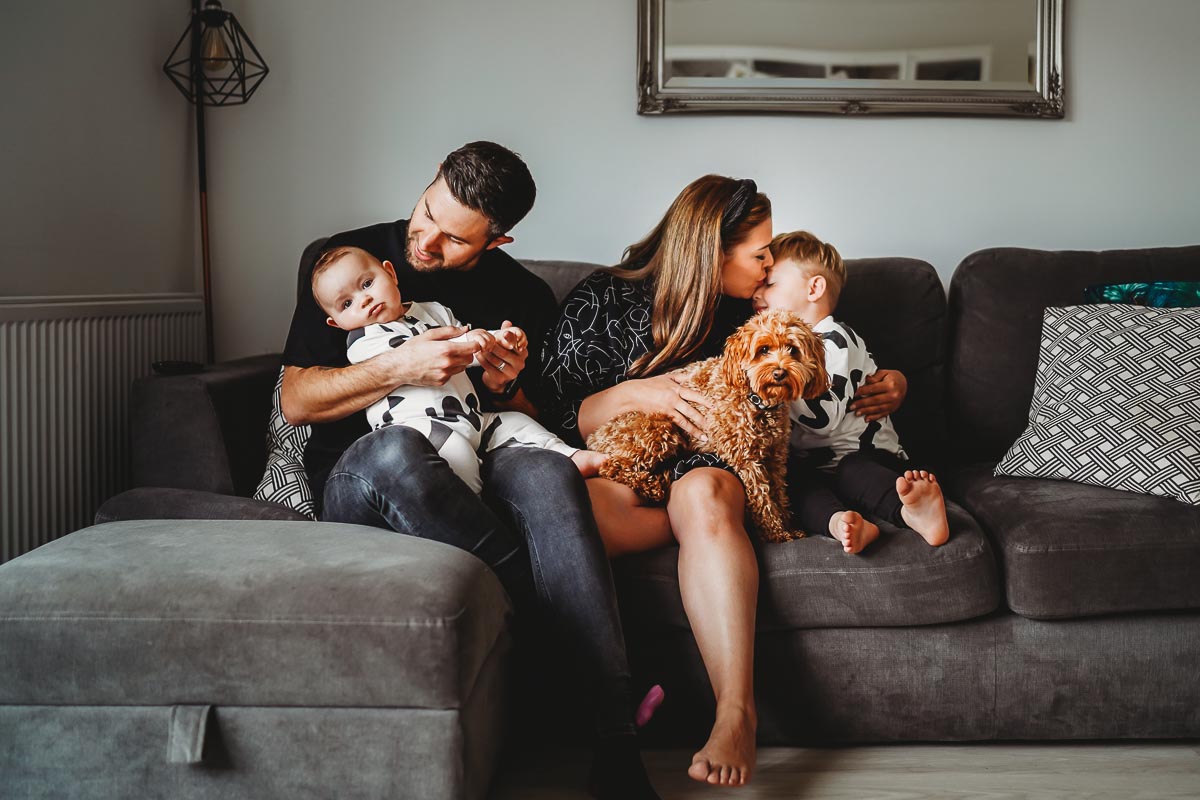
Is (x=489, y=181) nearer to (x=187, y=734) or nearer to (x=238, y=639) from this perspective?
(x=238, y=639)

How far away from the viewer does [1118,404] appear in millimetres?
1935

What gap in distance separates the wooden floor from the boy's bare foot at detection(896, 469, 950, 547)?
0.39 m

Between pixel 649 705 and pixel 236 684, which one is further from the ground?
pixel 236 684

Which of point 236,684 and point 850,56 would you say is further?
point 850,56

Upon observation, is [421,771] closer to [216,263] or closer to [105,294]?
[105,294]

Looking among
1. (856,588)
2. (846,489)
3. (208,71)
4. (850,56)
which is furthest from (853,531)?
(208,71)

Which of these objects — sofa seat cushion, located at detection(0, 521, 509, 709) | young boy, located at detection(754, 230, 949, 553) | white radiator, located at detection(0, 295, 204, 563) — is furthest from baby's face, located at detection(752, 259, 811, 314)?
white radiator, located at detection(0, 295, 204, 563)

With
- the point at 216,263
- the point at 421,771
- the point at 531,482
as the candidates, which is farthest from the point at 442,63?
the point at 421,771

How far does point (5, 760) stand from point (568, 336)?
121cm

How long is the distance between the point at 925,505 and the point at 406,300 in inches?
43.2

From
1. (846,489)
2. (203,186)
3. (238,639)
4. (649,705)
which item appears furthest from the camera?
(203,186)

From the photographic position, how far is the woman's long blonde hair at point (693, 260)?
74.2 inches

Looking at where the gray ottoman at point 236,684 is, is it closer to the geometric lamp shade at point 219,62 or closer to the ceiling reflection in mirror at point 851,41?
the geometric lamp shade at point 219,62

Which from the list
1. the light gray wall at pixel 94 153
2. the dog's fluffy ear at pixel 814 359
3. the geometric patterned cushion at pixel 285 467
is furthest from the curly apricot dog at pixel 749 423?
the light gray wall at pixel 94 153
